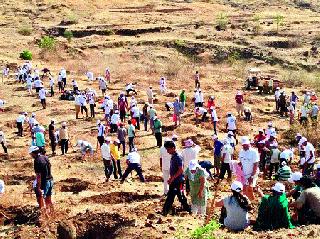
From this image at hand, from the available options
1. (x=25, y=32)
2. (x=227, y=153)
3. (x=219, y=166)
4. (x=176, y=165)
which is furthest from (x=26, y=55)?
(x=176, y=165)

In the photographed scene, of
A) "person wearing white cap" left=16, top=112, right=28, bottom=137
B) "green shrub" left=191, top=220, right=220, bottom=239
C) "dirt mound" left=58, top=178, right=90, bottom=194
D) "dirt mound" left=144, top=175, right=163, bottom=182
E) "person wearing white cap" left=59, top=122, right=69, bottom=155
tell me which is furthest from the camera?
"person wearing white cap" left=16, top=112, right=28, bottom=137

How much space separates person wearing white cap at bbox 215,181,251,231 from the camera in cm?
861

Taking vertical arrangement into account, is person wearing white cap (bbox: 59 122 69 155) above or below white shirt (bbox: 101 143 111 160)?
below

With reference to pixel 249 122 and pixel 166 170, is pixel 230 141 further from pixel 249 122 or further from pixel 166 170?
pixel 249 122

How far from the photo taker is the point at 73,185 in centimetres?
1450

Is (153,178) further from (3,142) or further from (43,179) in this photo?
(3,142)

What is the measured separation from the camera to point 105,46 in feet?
146

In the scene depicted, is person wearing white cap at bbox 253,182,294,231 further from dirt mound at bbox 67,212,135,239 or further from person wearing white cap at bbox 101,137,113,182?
person wearing white cap at bbox 101,137,113,182

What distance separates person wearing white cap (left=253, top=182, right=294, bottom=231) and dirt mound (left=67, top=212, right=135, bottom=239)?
8.17 ft

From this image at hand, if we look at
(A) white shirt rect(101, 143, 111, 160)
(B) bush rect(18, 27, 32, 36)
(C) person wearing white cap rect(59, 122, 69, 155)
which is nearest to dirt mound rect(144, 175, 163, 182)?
(A) white shirt rect(101, 143, 111, 160)

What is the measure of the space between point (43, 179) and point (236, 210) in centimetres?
388

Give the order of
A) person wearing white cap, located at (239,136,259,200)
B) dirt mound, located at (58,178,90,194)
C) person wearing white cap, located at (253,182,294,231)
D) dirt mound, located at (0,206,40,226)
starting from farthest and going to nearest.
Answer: dirt mound, located at (58,178,90,194) < dirt mound, located at (0,206,40,226) < person wearing white cap, located at (239,136,259,200) < person wearing white cap, located at (253,182,294,231)

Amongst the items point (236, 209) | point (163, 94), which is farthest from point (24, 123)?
point (236, 209)

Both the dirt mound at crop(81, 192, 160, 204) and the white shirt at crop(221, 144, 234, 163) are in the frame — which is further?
the white shirt at crop(221, 144, 234, 163)
